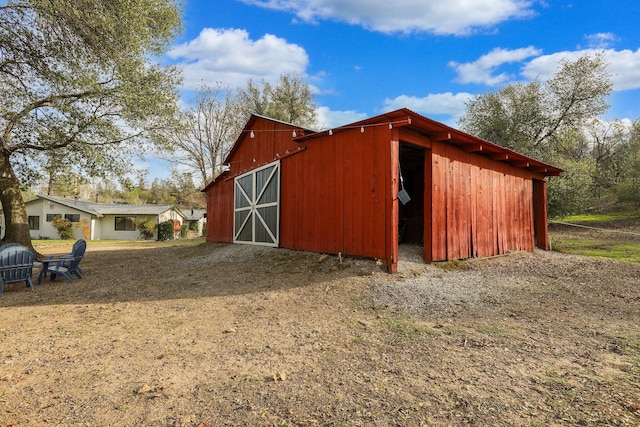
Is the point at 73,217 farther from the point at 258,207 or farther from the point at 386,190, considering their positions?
the point at 386,190

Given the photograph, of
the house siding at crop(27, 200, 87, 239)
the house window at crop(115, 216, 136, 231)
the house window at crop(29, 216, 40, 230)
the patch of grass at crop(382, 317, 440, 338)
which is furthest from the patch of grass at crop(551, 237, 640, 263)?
the house window at crop(29, 216, 40, 230)

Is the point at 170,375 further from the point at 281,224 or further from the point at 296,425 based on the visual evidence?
the point at 281,224

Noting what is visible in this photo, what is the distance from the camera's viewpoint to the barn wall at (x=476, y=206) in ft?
23.0

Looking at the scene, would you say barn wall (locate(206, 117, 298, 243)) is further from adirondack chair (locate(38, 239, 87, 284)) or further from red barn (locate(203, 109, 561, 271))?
adirondack chair (locate(38, 239, 87, 284))

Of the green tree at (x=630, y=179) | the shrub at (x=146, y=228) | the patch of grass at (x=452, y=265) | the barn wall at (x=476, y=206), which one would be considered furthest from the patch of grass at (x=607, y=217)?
the shrub at (x=146, y=228)

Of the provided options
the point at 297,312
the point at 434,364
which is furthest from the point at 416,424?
the point at 297,312

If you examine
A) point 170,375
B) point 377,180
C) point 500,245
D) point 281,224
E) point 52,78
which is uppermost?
point 52,78

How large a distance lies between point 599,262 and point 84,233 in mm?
32114

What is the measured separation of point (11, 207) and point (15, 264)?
5589 millimetres

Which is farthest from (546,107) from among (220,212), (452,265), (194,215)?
(194,215)

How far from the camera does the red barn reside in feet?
20.0

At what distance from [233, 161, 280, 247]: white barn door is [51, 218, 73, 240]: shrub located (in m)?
21.7

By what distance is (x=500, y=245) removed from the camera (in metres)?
8.97

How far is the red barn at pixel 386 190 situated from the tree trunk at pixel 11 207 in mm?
6394
